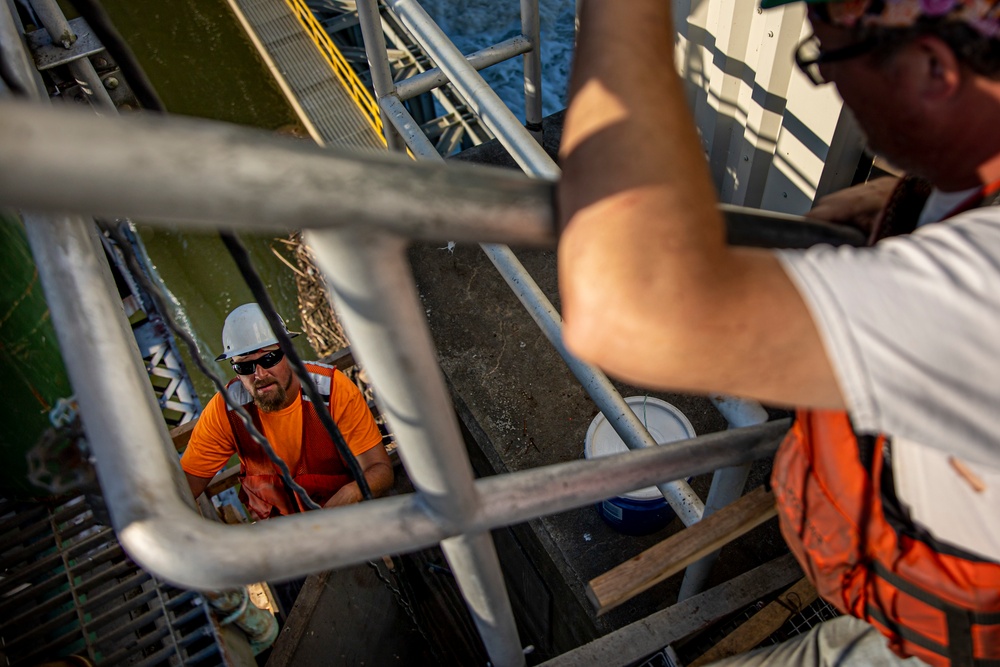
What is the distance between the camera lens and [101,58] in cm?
430

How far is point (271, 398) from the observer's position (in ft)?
14.0

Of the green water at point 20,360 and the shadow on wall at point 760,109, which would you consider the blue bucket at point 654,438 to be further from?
the green water at point 20,360

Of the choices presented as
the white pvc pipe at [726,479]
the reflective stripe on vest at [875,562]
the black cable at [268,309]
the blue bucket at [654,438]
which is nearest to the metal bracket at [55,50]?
the black cable at [268,309]

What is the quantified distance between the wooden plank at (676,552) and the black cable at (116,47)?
1416 mm

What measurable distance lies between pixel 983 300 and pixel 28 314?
4731mm

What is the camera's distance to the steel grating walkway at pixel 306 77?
8383 mm

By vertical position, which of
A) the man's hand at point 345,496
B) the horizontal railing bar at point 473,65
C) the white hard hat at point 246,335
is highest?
the horizontal railing bar at point 473,65

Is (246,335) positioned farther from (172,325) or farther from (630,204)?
(630,204)

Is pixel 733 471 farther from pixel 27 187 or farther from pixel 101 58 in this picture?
pixel 101 58

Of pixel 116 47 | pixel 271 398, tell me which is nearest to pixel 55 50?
pixel 271 398

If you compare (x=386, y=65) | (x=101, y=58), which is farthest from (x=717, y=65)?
(x=101, y=58)

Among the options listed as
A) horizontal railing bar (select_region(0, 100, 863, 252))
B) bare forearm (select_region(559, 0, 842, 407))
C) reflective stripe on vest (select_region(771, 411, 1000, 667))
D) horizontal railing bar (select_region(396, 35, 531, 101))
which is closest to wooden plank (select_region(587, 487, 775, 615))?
reflective stripe on vest (select_region(771, 411, 1000, 667))

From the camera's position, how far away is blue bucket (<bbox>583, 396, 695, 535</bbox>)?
2938 millimetres

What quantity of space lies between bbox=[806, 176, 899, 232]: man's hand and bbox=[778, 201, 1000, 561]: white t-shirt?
52cm
